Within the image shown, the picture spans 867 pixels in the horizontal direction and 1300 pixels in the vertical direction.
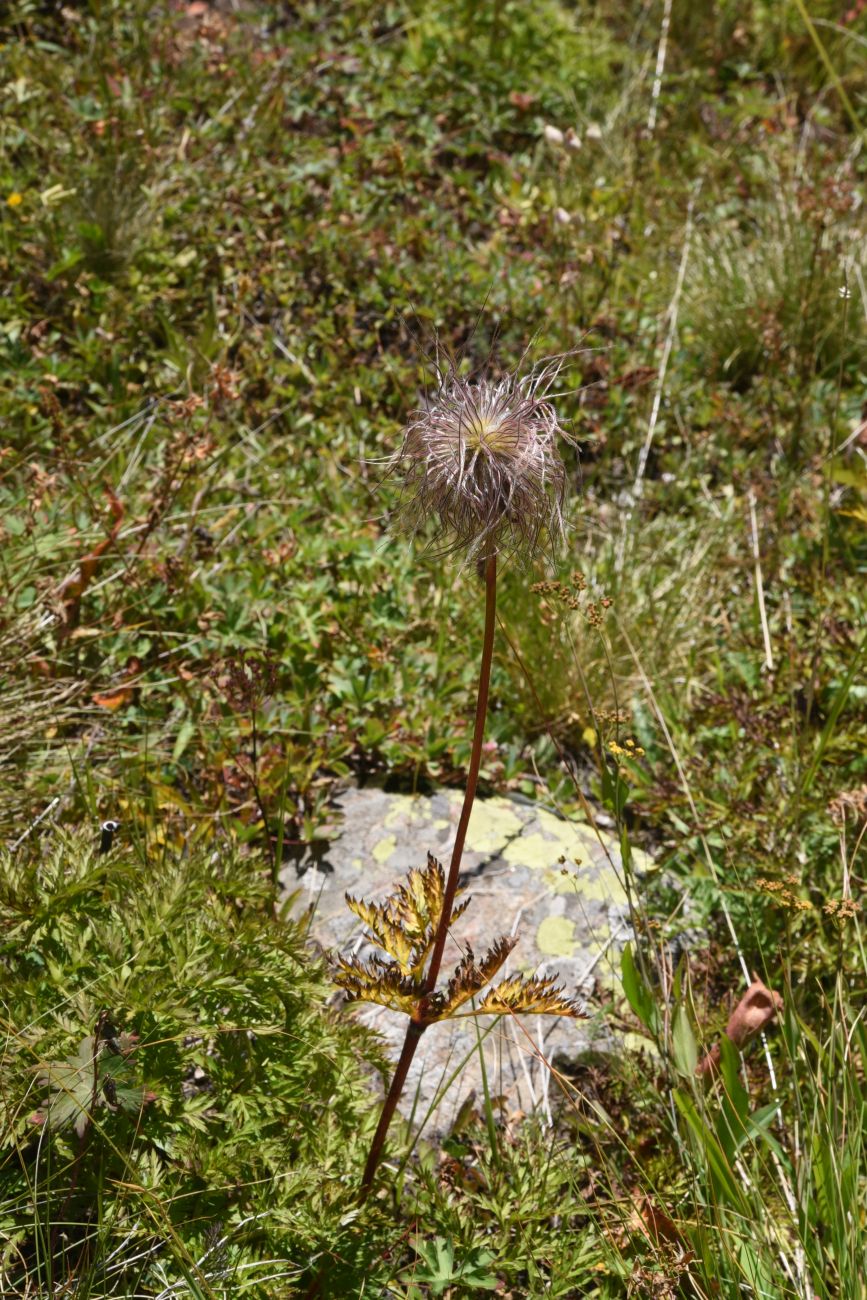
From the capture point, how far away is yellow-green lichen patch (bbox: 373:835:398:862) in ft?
10.4

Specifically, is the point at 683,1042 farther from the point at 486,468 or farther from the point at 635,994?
the point at 486,468

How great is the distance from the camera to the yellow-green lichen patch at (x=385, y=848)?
3180 mm

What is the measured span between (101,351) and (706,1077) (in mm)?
3383

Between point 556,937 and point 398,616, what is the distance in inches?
46.2

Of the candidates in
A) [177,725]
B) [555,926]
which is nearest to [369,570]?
[177,725]

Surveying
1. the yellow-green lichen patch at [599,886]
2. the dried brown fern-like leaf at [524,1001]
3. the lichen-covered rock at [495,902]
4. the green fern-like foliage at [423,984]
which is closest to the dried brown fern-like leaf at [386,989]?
the green fern-like foliage at [423,984]

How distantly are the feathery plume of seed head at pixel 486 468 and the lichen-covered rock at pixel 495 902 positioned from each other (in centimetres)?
114

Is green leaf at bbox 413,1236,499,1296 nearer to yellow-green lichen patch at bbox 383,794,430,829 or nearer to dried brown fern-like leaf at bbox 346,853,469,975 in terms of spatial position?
dried brown fern-like leaf at bbox 346,853,469,975

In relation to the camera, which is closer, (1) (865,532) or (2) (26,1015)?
(2) (26,1015)

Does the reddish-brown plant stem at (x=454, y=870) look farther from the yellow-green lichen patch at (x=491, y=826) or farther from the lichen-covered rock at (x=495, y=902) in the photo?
the yellow-green lichen patch at (x=491, y=826)

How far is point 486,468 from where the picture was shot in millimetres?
1745

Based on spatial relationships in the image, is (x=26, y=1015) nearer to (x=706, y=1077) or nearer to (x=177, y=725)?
(x=177, y=725)

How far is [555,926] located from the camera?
10.1ft

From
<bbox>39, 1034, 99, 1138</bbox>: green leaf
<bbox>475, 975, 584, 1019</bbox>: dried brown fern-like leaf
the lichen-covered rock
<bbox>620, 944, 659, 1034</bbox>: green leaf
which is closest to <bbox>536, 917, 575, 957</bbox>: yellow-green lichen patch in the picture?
the lichen-covered rock
